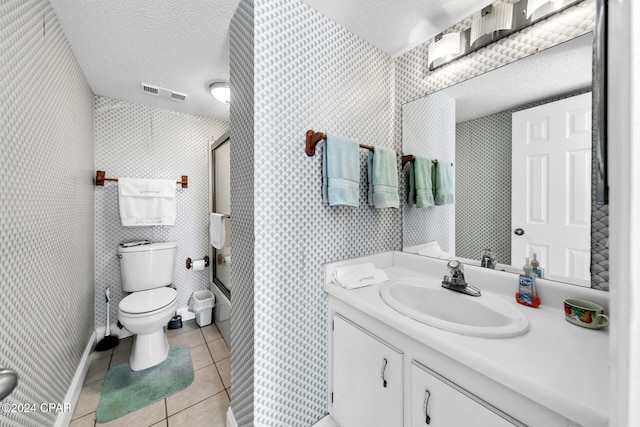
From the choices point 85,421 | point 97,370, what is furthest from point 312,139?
point 97,370

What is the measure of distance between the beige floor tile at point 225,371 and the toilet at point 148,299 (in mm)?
459

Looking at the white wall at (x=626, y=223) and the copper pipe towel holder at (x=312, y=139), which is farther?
the copper pipe towel holder at (x=312, y=139)

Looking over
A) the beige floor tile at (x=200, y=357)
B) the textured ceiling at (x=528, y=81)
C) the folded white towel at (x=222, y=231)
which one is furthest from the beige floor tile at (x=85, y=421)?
the textured ceiling at (x=528, y=81)

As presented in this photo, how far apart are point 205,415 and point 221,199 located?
169 centimetres

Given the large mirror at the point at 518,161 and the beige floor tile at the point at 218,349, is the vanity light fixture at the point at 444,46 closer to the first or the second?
the large mirror at the point at 518,161

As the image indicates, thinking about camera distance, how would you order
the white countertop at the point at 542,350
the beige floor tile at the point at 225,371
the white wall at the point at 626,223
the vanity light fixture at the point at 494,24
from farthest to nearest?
the beige floor tile at the point at 225,371, the vanity light fixture at the point at 494,24, the white countertop at the point at 542,350, the white wall at the point at 626,223

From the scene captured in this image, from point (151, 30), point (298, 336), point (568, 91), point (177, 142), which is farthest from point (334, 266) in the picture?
point (177, 142)

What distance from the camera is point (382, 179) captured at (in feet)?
4.47

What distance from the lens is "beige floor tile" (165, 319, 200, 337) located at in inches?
91.6

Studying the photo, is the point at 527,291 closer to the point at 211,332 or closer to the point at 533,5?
the point at 533,5

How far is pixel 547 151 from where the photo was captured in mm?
1026

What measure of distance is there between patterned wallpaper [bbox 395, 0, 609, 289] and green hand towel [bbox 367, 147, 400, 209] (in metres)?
0.29

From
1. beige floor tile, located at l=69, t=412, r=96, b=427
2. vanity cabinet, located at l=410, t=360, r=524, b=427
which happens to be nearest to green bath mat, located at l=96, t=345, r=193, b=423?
beige floor tile, located at l=69, t=412, r=96, b=427

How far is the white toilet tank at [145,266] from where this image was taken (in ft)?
6.91
